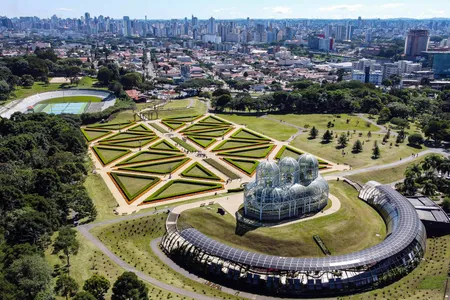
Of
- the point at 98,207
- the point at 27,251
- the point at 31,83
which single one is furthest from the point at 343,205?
the point at 31,83

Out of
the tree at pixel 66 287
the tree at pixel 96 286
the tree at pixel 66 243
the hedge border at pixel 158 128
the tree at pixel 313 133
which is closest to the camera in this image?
the tree at pixel 96 286

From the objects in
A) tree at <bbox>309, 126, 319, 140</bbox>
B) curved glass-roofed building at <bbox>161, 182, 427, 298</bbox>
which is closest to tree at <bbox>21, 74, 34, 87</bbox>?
tree at <bbox>309, 126, 319, 140</bbox>

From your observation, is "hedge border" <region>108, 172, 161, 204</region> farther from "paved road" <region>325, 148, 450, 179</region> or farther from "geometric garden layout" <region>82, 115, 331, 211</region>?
"paved road" <region>325, 148, 450, 179</region>

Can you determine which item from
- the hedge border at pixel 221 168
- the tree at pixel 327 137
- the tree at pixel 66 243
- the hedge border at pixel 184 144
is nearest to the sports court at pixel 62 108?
the hedge border at pixel 184 144

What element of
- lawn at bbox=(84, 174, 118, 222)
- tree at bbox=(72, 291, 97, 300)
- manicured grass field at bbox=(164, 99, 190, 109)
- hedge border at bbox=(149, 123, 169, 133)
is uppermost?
tree at bbox=(72, 291, 97, 300)

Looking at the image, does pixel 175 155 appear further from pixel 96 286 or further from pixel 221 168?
pixel 96 286

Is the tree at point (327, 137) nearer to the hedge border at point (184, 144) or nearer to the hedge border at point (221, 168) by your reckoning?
the hedge border at point (221, 168)
